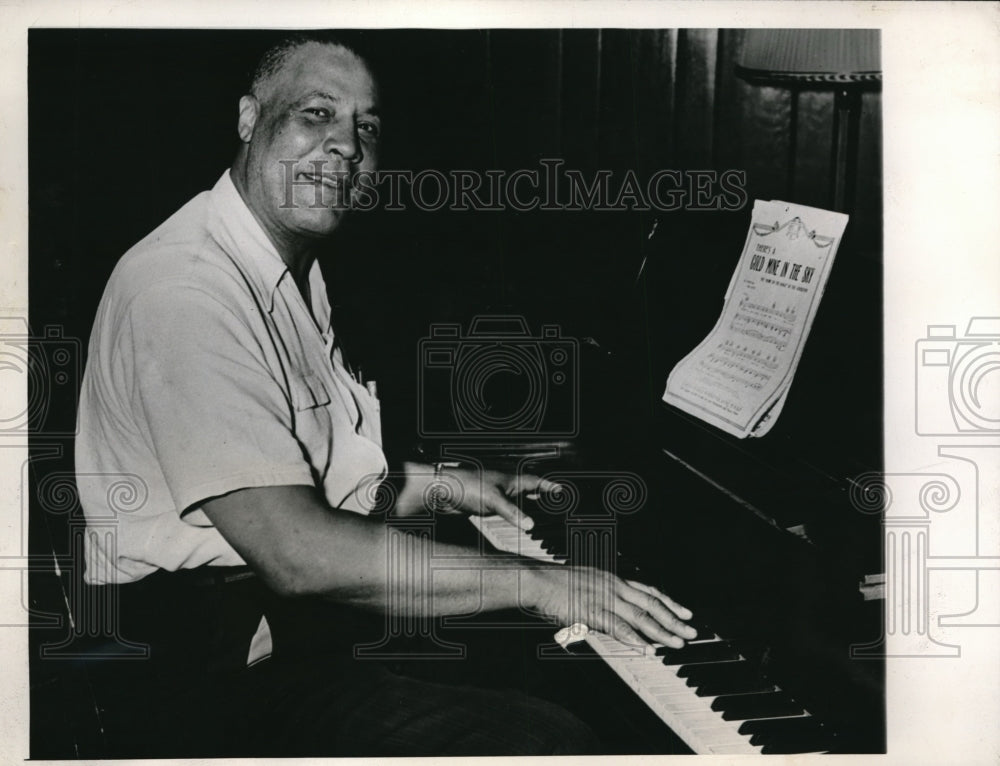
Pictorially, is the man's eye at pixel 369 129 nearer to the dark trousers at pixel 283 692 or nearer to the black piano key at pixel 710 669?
the dark trousers at pixel 283 692

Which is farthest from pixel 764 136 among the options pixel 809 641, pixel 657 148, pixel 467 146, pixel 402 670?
pixel 402 670

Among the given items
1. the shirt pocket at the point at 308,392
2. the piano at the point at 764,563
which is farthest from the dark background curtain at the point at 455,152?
the piano at the point at 764,563

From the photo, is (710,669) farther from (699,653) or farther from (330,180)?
(330,180)

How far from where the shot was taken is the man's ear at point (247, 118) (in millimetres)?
2367

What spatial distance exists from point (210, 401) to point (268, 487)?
236 millimetres

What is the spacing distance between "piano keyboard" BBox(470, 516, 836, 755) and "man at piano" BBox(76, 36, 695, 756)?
0.94ft

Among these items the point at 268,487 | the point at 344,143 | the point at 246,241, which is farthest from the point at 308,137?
the point at 268,487

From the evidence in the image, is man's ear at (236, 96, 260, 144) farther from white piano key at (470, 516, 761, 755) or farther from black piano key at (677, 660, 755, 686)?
black piano key at (677, 660, 755, 686)

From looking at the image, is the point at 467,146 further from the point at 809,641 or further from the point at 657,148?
the point at 809,641

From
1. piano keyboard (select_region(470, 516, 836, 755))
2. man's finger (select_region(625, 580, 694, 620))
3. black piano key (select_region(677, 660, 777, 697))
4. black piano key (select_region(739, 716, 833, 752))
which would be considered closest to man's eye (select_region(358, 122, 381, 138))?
man's finger (select_region(625, 580, 694, 620))

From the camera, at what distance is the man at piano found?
7.36ft

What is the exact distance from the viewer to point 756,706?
6.04 feet

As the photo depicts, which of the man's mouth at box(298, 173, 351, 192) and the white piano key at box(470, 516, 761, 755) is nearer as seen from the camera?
the white piano key at box(470, 516, 761, 755)

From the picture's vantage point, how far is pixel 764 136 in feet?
8.30
